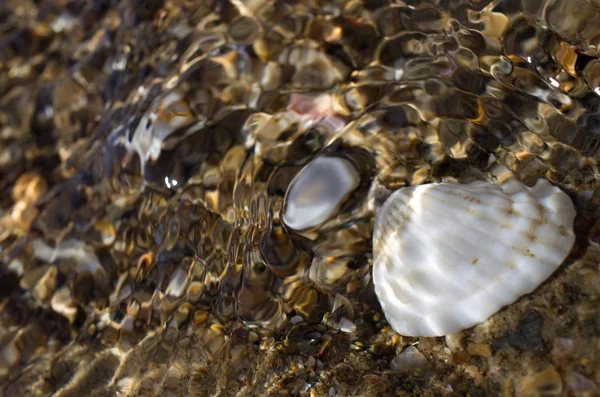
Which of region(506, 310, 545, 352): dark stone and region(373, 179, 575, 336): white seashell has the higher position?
region(373, 179, 575, 336): white seashell

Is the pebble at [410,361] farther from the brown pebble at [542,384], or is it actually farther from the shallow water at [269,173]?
the brown pebble at [542,384]

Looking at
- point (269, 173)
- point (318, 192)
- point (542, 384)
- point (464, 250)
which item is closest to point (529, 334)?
point (542, 384)

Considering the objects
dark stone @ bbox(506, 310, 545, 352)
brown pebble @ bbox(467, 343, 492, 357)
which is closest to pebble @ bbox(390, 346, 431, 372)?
brown pebble @ bbox(467, 343, 492, 357)

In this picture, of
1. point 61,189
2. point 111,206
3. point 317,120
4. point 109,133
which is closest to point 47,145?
point 61,189

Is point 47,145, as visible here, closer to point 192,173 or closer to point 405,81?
point 192,173

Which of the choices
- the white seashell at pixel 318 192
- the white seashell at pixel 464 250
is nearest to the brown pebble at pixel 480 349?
the white seashell at pixel 464 250

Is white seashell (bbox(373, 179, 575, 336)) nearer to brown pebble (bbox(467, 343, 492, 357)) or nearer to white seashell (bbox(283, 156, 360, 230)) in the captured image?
brown pebble (bbox(467, 343, 492, 357))

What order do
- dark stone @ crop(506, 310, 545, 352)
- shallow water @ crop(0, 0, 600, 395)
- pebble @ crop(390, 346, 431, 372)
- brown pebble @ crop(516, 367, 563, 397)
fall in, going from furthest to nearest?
shallow water @ crop(0, 0, 600, 395), pebble @ crop(390, 346, 431, 372), dark stone @ crop(506, 310, 545, 352), brown pebble @ crop(516, 367, 563, 397)
